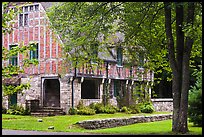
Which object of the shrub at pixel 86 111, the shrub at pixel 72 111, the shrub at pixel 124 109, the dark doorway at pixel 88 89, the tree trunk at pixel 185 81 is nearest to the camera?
the tree trunk at pixel 185 81

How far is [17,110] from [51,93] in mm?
3199

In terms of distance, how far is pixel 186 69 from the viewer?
1764cm

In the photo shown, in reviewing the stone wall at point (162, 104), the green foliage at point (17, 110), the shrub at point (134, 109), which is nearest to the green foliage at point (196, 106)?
the green foliage at point (17, 110)

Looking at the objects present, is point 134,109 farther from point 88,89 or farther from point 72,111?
point 72,111

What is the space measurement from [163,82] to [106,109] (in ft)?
56.8

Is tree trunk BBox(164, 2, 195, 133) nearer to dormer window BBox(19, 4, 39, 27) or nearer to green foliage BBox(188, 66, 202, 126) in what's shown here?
green foliage BBox(188, 66, 202, 126)

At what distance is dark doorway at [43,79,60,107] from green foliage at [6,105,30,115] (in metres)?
1.84

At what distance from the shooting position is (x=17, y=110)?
3142cm

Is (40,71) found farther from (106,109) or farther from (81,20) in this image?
(81,20)

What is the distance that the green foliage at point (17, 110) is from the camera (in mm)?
30766

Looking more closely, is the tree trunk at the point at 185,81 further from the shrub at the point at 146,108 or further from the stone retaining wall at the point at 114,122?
the shrub at the point at 146,108

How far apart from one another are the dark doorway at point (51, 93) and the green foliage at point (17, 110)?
6.03 feet

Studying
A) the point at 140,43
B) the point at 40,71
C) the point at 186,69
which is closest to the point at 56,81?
the point at 40,71

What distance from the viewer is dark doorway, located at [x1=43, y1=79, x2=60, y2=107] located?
32.9 metres
